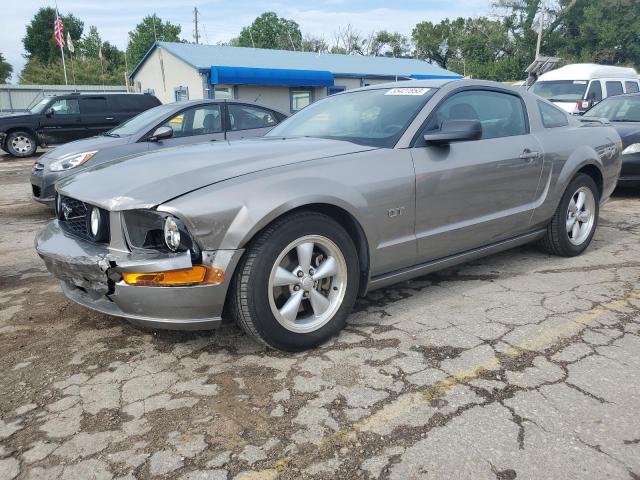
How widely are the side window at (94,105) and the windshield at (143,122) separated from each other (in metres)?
8.53

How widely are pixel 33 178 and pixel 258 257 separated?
17.4 ft

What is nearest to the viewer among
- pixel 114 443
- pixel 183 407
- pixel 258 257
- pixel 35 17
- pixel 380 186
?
pixel 114 443

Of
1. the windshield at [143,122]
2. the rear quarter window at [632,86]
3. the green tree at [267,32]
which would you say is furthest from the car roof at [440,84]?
the green tree at [267,32]

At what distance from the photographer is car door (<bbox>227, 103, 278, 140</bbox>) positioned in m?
7.06

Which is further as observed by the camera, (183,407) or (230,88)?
(230,88)

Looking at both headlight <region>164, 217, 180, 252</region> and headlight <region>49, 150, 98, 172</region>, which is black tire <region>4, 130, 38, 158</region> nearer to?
headlight <region>49, 150, 98, 172</region>

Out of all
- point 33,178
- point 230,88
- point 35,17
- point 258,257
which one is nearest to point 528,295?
point 258,257

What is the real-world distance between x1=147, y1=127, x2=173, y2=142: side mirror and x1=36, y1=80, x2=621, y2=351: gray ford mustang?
110 inches

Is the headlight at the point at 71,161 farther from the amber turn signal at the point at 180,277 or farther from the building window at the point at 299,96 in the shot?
the building window at the point at 299,96

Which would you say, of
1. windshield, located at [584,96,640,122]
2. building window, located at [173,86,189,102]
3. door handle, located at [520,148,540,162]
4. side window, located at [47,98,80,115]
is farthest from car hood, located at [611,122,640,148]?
building window, located at [173,86,189,102]

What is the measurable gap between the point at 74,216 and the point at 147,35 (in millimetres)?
65766

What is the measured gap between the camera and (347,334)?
3.16 meters

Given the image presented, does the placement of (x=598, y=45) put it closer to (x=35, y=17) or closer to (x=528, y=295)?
A: (x=528, y=295)

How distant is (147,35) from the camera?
2421 inches
